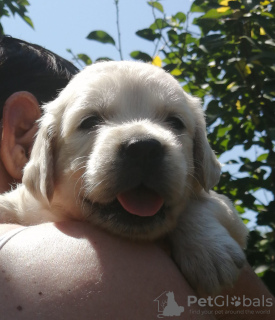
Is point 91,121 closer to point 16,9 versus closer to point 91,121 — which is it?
point 91,121

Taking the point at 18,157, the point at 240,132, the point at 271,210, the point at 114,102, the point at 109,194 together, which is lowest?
the point at 271,210

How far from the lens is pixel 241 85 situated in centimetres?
395

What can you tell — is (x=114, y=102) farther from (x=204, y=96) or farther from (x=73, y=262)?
(x=204, y=96)

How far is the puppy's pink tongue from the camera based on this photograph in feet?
7.41

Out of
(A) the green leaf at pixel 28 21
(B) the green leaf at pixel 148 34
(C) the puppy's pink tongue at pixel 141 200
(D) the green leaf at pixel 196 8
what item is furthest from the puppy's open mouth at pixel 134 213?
(A) the green leaf at pixel 28 21

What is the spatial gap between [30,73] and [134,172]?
154 cm

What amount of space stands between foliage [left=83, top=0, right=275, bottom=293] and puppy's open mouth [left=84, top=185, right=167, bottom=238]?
1675 mm

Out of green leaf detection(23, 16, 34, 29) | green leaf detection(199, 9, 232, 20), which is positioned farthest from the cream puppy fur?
green leaf detection(23, 16, 34, 29)

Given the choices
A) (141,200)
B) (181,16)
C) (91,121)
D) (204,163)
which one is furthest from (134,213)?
(181,16)

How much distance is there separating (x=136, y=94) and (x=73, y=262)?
986mm

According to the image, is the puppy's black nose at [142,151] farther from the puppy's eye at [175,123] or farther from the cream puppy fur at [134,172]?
the puppy's eye at [175,123]

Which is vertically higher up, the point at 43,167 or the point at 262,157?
the point at 43,167

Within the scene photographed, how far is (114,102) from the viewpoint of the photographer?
2590 mm

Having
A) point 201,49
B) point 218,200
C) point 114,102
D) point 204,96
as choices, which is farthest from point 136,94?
point 204,96
